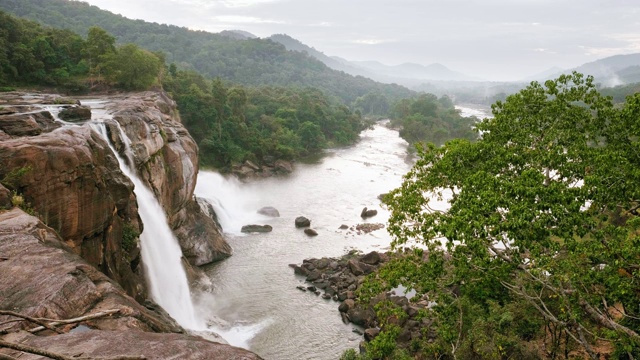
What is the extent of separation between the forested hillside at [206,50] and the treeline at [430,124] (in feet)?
174

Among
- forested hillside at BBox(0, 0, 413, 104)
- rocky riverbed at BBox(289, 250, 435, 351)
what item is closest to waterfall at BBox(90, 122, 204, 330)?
rocky riverbed at BBox(289, 250, 435, 351)

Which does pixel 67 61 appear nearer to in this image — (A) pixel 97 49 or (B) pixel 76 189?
(A) pixel 97 49

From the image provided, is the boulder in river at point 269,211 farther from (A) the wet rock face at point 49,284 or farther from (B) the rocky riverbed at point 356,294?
(A) the wet rock face at point 49,284

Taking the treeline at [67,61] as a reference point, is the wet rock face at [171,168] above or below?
below

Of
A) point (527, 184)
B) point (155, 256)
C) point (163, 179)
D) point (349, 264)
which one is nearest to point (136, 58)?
point (163, 179)

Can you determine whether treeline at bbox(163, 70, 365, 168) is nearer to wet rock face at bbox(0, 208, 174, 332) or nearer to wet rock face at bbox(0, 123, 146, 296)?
wet rock face at bbox(0, 123, 146, 296)

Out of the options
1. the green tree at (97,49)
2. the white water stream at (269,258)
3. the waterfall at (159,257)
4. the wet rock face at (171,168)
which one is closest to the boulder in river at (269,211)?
the white water stream at (269,258)

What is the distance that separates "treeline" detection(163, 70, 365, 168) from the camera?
50.7 meters

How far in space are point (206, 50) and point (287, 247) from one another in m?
144

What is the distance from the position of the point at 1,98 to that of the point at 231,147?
2707 cm

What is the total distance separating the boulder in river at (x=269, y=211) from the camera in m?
38.4

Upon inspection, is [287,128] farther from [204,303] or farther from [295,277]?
[204,303]

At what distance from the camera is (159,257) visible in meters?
21.2

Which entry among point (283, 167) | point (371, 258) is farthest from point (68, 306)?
point (283, 167)
